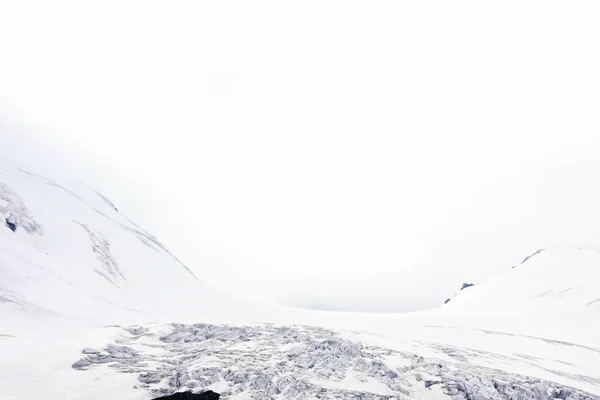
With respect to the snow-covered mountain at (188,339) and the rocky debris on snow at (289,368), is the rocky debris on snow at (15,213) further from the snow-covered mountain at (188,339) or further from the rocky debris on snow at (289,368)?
the rocky debris on snow at (289,368)

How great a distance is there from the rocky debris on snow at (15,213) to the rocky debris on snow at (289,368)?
99.7ft

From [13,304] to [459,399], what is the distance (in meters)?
40.8

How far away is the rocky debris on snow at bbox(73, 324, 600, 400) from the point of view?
33531mm

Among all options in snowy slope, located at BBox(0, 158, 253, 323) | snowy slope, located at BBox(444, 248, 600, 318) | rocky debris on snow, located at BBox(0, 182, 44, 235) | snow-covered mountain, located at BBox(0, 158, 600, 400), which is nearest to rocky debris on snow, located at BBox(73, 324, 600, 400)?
snow-covered mountain, located at BBox(0, 158, 600, 400)

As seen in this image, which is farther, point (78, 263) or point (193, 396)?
point (78, 263)

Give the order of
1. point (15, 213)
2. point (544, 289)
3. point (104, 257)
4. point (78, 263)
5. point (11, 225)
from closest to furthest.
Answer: point (11, 225)
point (78, 263)
point (15, 213)
point (104, 257)
point (544, 289)

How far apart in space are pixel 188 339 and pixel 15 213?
37.5m

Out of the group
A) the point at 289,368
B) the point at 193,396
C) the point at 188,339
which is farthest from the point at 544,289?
the point at 193,396

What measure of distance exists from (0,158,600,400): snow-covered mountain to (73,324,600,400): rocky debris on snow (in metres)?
0.14

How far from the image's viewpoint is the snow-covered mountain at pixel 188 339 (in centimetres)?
3316

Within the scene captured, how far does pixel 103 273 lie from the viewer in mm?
63906

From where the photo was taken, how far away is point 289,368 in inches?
1462

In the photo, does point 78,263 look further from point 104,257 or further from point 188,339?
point 188,339

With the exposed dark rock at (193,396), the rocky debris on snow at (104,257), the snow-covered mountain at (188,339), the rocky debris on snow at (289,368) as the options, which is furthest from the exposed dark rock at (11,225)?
the exposed dark rock at (193,396)
